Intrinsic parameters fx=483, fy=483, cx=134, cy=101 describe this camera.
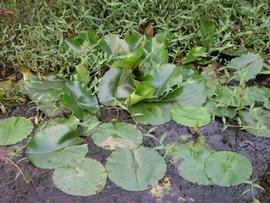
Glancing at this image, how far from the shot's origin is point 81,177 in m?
1.65

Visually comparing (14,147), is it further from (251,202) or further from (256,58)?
(256,58)

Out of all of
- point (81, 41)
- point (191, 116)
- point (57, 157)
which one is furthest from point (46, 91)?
point (191, 116)

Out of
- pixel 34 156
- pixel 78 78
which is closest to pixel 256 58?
pixel 78 78

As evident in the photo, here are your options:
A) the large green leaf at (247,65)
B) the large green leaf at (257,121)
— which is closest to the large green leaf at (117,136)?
the large green leaf at (257,121)

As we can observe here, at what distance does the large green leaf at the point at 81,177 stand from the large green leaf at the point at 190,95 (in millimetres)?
437

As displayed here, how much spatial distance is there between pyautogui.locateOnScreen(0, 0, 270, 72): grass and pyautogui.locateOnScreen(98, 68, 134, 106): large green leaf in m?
0.24

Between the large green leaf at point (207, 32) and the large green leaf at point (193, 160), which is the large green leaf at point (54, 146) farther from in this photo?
the large green leaf at point (207, 32)

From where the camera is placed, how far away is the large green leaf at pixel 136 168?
5.38ft

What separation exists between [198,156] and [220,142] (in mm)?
158

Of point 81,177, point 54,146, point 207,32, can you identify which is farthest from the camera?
point 207,32

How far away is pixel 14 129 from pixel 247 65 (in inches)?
41.0

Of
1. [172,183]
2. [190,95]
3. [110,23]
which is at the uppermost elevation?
[110,23]

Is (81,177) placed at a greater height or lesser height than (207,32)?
lesser

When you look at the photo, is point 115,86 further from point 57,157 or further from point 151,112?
point 57,157
